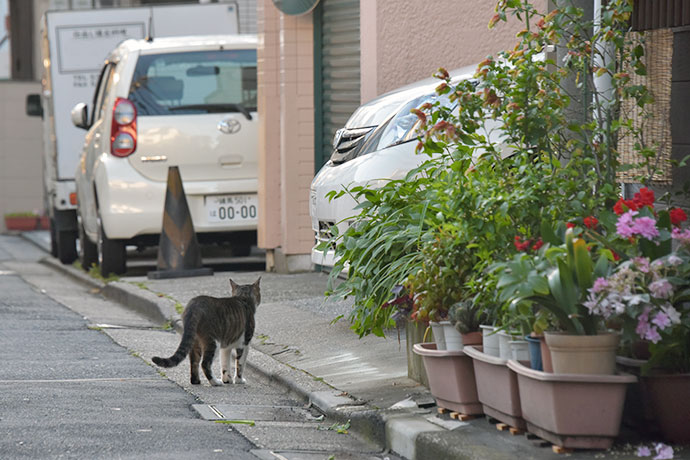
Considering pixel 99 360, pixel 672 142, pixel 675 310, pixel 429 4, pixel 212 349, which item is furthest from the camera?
pixel 429 4

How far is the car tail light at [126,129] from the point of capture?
11953mm

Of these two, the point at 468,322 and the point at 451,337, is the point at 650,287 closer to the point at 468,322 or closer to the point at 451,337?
the point at 468,322

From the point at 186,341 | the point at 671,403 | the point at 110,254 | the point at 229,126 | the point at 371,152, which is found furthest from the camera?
the point at 110,254

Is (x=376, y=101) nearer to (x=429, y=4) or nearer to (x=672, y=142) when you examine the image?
(x=429, y=4)

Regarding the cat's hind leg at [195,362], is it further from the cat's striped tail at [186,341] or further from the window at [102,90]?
the window at [102,90]

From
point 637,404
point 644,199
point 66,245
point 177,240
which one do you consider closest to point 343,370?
point 637,404

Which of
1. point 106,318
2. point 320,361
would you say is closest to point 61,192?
point 106,318

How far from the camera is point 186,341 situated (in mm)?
6766

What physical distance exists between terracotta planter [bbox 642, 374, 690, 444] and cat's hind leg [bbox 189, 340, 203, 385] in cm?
295

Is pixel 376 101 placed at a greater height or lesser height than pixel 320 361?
greater

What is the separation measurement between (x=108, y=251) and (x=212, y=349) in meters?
5.96

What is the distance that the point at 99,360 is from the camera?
25.7ft

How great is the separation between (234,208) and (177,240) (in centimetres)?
80

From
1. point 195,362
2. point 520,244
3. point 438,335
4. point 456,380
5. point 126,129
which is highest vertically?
point 126,129
